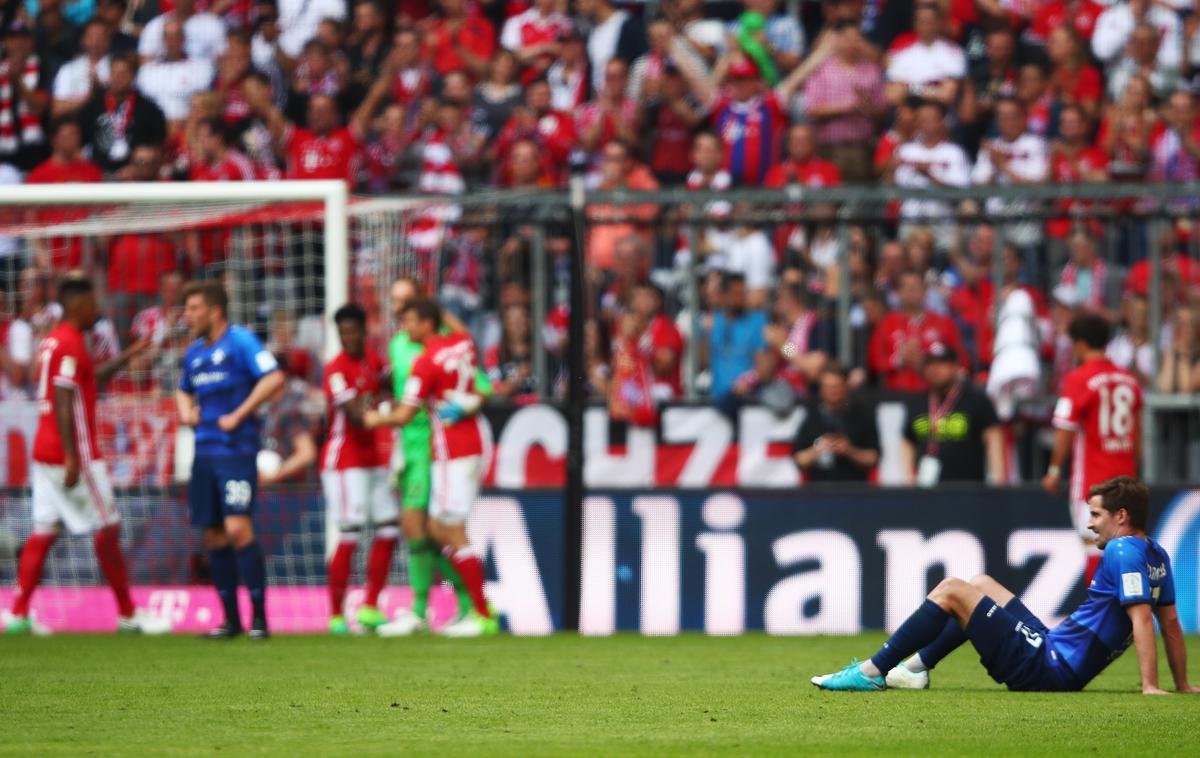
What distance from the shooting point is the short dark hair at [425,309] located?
12430 millimetres

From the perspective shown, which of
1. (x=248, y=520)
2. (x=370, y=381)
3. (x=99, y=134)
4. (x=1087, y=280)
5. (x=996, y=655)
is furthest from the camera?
(x=99, y=134)

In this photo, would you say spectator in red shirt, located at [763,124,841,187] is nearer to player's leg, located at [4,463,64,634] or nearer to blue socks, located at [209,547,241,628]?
blue socks, located at [209,547,241,628]

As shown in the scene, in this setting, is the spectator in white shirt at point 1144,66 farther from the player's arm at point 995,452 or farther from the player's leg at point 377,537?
the player's leg at point 377,537

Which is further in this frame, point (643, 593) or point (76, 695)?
point (643, 593)

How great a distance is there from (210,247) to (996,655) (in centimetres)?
805

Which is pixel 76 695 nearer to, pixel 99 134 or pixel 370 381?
pixel 370 381

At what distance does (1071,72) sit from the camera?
53.8 ft

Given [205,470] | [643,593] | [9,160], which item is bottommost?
[643,593]

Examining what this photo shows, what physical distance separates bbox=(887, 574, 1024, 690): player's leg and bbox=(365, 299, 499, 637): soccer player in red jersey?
453cm

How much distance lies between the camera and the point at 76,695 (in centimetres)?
852

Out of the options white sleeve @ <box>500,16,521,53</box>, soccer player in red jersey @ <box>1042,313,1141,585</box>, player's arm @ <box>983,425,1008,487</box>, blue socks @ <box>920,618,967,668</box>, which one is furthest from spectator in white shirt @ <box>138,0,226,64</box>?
blue socks @ <box>920,618,967,668</box>

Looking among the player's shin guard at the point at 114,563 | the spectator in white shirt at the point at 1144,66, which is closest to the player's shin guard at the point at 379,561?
the player's shin guard at the point at 114,563

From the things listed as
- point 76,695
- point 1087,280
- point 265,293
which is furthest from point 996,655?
point 265,293

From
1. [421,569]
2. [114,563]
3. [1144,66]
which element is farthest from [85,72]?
[1144,66]
